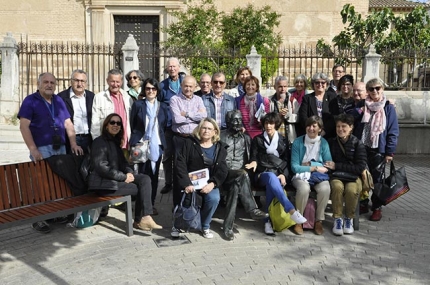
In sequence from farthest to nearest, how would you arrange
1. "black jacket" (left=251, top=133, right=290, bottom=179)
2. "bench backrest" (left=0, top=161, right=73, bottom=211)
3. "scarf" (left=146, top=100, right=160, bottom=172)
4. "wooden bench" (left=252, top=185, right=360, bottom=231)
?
"scarf" (left=146, top=100, right=160, bottom=172) → "black jacket" (left=251, top=133, right=290, bottom=179) → "wooden bench" (left=252, top=185, right=360, bottom=231) → "bench backrest" (left=0, top=161, right=73, bottom=211)

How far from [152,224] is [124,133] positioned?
120 centimetres

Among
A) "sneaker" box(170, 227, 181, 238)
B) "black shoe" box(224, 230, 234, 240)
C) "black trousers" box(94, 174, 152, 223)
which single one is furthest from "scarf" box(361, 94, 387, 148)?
"black trousers" box(94, 174, 152, 223)

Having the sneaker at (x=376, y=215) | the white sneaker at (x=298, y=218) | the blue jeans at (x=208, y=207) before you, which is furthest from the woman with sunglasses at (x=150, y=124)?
the sneaker at (x=376, y=215)

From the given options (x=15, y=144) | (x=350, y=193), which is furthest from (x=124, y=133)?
(x=15, y=144)

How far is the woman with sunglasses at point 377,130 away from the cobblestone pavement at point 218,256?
688 millimetres

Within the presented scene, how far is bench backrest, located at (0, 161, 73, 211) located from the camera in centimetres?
524

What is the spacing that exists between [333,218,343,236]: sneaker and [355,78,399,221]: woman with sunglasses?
2.47 feet

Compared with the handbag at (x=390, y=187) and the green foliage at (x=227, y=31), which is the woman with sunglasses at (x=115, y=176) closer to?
the handbag at (x=390, y=187)

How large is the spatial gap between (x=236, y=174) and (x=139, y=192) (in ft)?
3.77

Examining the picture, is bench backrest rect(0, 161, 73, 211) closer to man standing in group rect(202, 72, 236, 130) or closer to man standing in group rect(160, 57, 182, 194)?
man standing in group rect(160, 57, 182, 194)

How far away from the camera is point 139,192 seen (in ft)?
18.7

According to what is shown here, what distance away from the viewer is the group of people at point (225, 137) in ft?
18.5

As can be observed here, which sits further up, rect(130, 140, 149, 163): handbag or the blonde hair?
the blonde hair

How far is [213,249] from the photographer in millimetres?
5211
